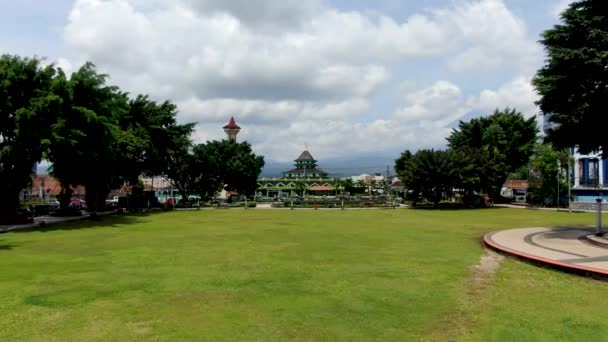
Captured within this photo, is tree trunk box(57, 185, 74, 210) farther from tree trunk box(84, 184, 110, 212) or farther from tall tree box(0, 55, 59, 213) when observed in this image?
tall tree box(0, 55, 59, 213)

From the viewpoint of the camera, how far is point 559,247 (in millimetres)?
14266

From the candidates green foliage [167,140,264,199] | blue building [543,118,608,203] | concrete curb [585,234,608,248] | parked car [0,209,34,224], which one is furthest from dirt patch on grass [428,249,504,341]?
green foliage [167,140,264,199]

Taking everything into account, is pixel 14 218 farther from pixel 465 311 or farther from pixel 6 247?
pixel 465 311

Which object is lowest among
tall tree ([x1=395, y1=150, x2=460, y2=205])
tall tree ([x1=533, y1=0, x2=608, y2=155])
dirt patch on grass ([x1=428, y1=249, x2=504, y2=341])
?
dirt patch on grass ([x1=428, y1=249, x2=504, y2=341])

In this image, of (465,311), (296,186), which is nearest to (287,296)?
(465,311)

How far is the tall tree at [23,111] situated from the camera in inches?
923

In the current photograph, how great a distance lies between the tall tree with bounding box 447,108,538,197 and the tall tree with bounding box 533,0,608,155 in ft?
91.9

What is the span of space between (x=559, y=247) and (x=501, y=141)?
124ft

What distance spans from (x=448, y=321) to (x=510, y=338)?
0.98 metres

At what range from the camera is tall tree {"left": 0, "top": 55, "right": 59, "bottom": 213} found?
2344 centimetres

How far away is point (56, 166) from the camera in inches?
1245

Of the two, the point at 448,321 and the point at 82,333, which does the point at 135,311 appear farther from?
the point at 448,321

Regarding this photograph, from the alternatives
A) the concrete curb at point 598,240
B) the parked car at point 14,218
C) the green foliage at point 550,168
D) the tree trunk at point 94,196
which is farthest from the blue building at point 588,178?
→ the parked car at point 14,218

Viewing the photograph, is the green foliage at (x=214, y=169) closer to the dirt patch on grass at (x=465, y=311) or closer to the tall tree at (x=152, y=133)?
the tall tree at (x=152, y=133)
